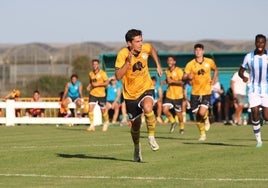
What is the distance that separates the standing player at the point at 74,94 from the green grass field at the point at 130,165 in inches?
491

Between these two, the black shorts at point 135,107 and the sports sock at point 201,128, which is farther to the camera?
the sports sock at point 201,128

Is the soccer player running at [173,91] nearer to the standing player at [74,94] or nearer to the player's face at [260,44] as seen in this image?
the standing player at [74,94]

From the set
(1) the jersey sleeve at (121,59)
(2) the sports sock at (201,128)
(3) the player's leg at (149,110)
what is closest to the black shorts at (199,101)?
(2) the sports sock at (201,128)

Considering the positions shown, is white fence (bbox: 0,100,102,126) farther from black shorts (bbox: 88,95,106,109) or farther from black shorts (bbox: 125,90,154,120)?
black shorts (bbox: 125,90,154,120)

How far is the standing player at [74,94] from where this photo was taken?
109 ft

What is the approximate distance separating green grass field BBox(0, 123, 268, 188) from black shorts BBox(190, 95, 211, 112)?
2.56 meters

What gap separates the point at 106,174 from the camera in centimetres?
1333

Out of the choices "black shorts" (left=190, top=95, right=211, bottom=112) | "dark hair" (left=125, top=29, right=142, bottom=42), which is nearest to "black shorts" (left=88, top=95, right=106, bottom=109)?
"black shorts" (left=190, top=95, right=211, bottom=112)

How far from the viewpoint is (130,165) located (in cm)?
1472

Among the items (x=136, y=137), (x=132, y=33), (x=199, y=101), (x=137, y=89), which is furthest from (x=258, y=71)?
(x=199, y=101)

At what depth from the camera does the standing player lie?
33.2 meters

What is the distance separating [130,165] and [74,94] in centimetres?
1969

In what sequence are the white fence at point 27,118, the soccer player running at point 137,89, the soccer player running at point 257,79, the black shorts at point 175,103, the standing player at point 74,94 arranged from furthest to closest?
1. the white fence at point 27,118
2. the standing player at point 74,94
3. the black shorts at point 175,103
4. the soccer player running at point 257,79
5. the soccer player running at point 137,89

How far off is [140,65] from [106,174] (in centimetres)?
316
